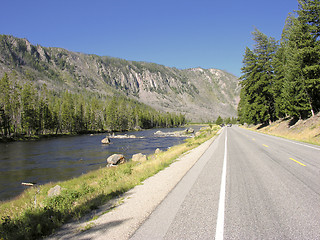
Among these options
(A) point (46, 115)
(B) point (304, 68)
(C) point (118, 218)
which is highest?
(B) point (304, 68)

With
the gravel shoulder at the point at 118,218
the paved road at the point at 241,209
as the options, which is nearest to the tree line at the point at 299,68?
the paved road at the point at 241,209

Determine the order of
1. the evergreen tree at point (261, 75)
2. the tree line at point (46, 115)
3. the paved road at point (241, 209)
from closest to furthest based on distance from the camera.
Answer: the paved road at point (241, 209)
the evergreen tree at point (261, 75)
the tree line at point (46, 115)

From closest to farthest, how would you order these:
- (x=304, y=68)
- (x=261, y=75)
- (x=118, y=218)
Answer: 1. (x=118, y=218)
2. (x=304, y=68)
3. (x=261, y=75)

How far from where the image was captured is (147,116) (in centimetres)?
13412

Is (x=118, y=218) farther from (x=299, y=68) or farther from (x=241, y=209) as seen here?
(x=299, y=68)

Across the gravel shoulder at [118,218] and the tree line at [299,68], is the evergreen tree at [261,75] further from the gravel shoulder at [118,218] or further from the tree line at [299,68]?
the gravel shoulder at [118,218]

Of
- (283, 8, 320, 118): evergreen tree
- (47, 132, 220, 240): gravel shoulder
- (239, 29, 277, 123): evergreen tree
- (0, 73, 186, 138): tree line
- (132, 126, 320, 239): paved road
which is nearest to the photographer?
(132, 126, 320, 239): paved road

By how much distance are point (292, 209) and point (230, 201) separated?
1.33m

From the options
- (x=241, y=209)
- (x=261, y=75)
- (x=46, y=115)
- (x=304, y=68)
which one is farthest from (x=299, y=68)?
(x=46, y=115)

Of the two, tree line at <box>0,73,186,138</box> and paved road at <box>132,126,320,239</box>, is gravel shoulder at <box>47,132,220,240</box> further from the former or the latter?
tree line at <box>0,73,186,138</box>

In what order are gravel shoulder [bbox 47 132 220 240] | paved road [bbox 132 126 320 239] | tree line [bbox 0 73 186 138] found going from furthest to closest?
tree line [bbox 0 73 186 138], gravel shoulder [bbox 47 132 220 240], paved road [bbox 132 126 320 239]

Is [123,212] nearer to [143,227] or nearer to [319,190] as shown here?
[143,227]

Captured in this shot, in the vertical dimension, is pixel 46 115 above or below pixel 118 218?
above

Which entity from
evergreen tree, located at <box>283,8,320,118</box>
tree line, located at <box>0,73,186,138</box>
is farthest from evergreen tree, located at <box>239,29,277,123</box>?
tree line, located at <box>0,73,186,138</box>
